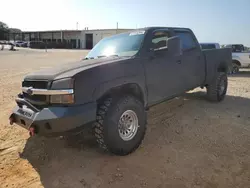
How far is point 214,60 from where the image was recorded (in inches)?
254

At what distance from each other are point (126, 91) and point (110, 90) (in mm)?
439

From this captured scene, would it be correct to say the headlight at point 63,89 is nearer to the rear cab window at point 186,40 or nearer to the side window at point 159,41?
the side window at point 159,41

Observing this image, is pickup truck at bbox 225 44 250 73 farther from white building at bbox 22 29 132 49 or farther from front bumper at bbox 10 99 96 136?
white building at bbox 22 29 132 49

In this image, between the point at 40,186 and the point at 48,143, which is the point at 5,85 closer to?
the point at 48,143

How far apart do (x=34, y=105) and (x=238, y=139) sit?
337 centimetres

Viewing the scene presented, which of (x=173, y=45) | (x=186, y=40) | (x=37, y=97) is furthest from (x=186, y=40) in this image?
(x=37, y=97)

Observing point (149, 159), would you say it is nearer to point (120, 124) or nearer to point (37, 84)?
point (120, 124)

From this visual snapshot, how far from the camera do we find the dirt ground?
9.98ft

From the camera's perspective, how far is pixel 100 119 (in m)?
3.30

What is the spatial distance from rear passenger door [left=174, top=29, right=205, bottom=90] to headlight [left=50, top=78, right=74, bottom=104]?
106 inches

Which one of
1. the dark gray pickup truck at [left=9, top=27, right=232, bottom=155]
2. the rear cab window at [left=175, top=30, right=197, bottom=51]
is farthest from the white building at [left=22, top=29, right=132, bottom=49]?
the dark gray pickup truck at [left=9, top=27, right=232, bottom=155]

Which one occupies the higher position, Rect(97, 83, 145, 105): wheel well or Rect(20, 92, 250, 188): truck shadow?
Rect(97, 83, 145, 105): wheel well

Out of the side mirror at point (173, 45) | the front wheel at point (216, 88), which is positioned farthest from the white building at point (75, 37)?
the side mirror at point (173, 45)

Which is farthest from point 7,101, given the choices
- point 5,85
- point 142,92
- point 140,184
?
point 140,184
